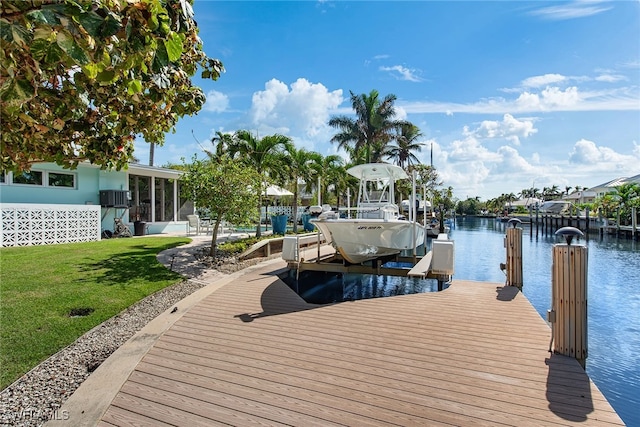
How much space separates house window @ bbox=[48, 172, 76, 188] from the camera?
588 inches

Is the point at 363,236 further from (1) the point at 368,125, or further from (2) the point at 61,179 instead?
(1) the point at 368,125

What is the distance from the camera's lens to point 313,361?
4.18 m

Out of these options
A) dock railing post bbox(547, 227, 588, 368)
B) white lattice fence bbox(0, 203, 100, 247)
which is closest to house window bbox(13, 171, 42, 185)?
white lattice fence bbox(0, 203, 100, 247)

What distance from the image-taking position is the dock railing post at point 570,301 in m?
3.92

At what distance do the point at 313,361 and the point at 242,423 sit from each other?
49.3 inches

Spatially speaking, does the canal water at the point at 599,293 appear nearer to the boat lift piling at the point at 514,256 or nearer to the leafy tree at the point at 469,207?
the boat lift piling at the point at 514,256

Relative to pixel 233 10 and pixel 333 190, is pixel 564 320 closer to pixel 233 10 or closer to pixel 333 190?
pixel 233 10

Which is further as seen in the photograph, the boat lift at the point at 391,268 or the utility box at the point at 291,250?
the utility box at the point at 291,250

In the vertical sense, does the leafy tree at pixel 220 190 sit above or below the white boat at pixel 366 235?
above

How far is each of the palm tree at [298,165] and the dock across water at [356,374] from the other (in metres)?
14.0

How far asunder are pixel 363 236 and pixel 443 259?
2.14m

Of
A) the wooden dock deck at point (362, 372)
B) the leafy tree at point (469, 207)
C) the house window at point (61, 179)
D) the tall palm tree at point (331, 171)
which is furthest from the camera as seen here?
the leafy tree at point (469, 207)

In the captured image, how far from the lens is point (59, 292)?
269 inches

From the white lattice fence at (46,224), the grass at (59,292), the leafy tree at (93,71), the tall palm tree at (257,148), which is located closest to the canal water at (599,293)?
the grass at (59,292)
